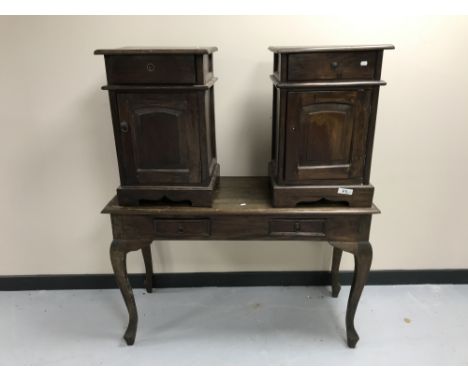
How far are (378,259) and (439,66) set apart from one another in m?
1.12

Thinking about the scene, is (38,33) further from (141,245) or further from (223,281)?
(223,281)

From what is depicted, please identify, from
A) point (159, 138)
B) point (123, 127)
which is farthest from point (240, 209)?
point (123, 127)

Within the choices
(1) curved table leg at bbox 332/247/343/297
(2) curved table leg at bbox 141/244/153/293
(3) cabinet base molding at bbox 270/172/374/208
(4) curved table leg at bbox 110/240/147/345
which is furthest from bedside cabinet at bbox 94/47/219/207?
(1) curved table leg at bbox 332/247/343/297

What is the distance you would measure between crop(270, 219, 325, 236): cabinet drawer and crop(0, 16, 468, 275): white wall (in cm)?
47

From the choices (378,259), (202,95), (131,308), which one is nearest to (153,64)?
(202,95)

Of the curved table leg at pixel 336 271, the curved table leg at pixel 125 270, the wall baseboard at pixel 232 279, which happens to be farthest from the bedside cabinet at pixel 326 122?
the wall baseboard at pixel 232 279

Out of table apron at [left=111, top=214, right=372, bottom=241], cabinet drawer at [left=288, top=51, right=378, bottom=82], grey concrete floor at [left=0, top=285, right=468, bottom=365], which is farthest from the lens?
grey concrete floor at [left=0, top=285, right=468, bottom=365]

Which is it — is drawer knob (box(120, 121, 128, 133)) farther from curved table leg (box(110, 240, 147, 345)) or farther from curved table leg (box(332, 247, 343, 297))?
curved table leg (box(332, 247, 343, 297))

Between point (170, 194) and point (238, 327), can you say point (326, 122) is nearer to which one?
point (170, 194)

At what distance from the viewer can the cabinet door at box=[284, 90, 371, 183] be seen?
4.53 feet

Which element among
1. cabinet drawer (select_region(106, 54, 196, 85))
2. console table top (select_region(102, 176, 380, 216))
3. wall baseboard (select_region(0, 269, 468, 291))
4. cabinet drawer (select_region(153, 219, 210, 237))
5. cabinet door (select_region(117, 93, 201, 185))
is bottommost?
wall baseboard (select_region(0, 269, 468, 291))

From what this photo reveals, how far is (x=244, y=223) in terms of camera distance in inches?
60.9

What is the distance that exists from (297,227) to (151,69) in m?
0.88

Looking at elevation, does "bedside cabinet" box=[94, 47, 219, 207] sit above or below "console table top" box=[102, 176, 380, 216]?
above
